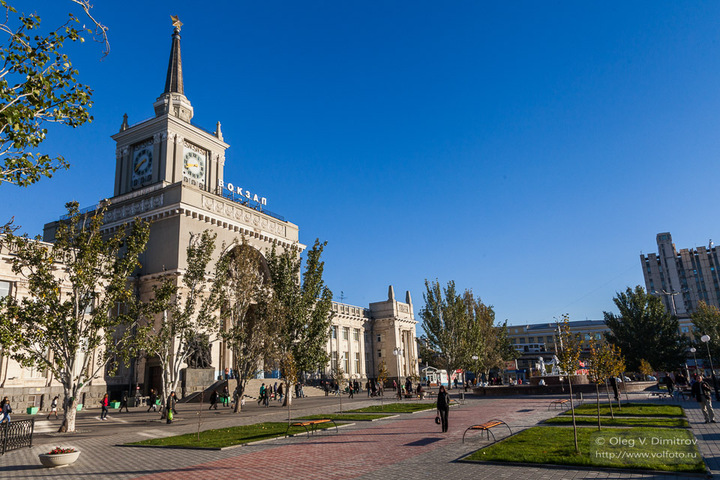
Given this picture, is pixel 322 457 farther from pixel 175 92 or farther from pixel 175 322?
pixel 175 92

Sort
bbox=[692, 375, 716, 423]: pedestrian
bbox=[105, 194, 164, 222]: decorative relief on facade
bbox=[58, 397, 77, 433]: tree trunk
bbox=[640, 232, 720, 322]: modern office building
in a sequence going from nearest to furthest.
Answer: bbox=[692, 375, 716, 423]: pedestrian, bbox=[58, 397, 77, 433]: tree trunk, bbox=[105, 194, 164, 222]: decorative relief on facade, bbox=[640, 232, 720, 322]: modern office building

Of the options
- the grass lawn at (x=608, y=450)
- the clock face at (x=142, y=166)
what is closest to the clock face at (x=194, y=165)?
the clock face at (x=142, y=166)

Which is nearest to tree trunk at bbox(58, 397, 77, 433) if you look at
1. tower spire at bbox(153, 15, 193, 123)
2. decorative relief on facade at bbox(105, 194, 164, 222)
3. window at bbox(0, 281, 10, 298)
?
window at bbox(0, 281, 10, 298)

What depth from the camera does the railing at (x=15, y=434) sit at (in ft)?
50.0

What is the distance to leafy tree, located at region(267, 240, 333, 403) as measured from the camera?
32.0 meters

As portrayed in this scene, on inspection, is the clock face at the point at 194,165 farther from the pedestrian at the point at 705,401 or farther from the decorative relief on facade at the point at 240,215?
the pedestrian at the point at 705,401

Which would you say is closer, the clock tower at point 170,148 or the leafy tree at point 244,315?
the leafy tree at point 244,315

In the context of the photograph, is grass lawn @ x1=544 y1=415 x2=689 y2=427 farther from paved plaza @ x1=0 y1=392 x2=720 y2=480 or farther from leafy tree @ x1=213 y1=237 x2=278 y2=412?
leafy tree @ x1=213 y1=237 x2=278 y2=412

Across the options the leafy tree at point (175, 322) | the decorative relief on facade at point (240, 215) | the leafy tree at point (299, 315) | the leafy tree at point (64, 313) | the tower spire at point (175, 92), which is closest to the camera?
the leafy tree at point (64, 313)

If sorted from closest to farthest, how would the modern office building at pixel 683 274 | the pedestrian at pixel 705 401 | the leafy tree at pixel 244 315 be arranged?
the pedestrian at pixel 705 401, the leafy tree at pixel 244 315, the modern office building at pixel 683 274

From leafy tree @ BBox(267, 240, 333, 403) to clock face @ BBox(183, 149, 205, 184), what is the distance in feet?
72.4

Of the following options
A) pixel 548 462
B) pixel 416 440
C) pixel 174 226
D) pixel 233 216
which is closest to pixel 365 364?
pixel 233 216

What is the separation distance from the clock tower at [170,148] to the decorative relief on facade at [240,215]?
279 cm

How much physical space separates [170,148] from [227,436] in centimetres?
3913
